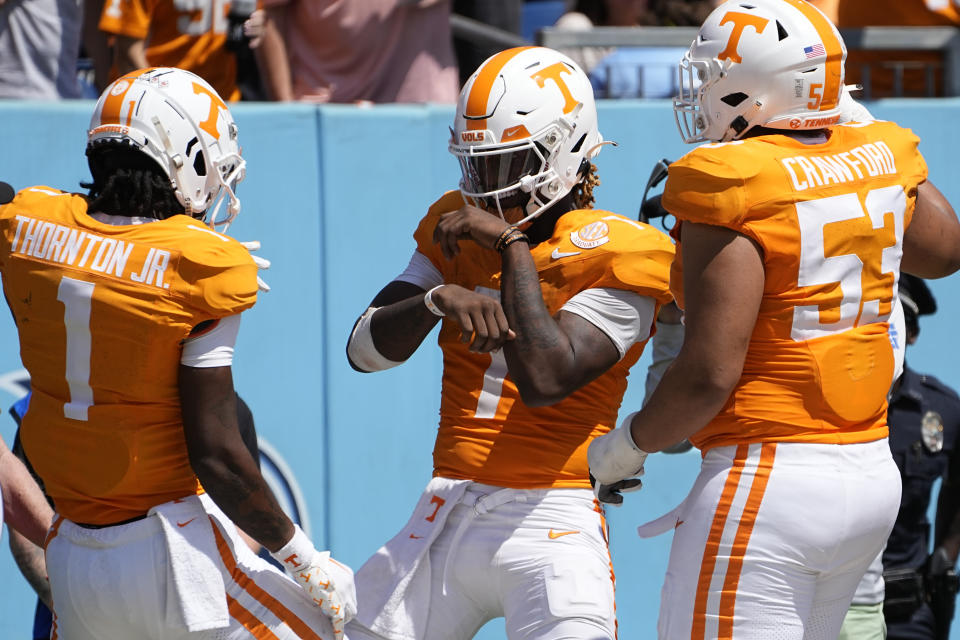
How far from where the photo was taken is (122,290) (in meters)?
2.77

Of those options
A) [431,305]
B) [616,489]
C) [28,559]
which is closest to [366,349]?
[431,305]

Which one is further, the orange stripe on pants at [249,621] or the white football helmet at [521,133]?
the white football helmet at [521,133]

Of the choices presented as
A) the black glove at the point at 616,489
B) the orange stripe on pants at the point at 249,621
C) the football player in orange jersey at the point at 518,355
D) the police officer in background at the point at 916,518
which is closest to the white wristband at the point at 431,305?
the football player in orange jersey at the point at 518,355

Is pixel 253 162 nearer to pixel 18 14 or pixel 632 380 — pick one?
pixel 18 14

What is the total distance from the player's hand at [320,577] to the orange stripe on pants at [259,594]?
0.19 feet

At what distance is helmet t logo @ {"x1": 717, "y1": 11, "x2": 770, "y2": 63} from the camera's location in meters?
2.88

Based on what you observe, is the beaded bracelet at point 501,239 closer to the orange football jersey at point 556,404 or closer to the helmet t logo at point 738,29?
the orange football jersey at point 556,404

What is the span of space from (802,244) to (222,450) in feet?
4.11

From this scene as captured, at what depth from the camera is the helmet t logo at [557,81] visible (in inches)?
123

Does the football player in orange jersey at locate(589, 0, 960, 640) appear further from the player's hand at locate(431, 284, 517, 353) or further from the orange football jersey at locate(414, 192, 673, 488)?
the player's hand at locate(431, 284, 517, 353)

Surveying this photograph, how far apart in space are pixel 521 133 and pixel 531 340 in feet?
1.65

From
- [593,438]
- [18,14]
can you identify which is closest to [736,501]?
[593,438]

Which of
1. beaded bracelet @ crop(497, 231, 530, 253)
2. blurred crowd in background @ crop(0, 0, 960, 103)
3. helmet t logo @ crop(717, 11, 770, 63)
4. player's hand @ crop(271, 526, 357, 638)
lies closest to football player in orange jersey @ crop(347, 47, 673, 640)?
beaded bracelet @ crop(497, 231, 530, 253)

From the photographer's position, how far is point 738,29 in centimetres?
289
